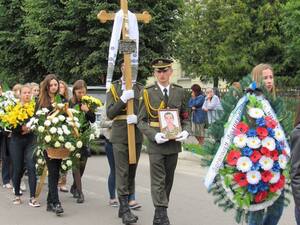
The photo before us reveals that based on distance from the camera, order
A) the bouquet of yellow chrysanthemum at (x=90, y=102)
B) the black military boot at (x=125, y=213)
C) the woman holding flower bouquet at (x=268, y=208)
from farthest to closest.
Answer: the bouquet of yellow chrysanthemum at (x=90, y=102)
the black military boot at (x=125, y=213)
the woman holding flower bouquet at (x=268, y=208)

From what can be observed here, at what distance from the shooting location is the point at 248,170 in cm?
525

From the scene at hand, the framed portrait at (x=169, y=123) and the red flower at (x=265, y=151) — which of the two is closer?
the red flower at (x=265, y=151)

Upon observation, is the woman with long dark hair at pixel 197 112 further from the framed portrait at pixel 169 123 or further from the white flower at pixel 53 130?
the framed portrait at pixel 169 123

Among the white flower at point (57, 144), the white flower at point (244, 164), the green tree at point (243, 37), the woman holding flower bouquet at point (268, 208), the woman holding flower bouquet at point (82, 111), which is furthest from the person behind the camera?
the green tree at point (243, 37)

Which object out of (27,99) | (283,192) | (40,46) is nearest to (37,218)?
(27,99)

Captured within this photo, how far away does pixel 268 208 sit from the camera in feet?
18.4

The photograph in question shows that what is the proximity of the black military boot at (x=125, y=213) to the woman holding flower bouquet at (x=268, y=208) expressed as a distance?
200 centimetres

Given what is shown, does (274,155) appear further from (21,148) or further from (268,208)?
(21,148)

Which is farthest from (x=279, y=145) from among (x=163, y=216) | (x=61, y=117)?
(x=61, y=117)

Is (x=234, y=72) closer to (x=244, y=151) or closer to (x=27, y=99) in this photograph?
(x=27, y=99)

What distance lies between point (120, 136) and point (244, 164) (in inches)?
101

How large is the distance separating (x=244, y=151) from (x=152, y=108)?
1.80m

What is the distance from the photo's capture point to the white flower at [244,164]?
5.24m

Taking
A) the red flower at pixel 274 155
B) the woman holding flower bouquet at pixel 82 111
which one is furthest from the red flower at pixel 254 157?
the woman holding flower bouquet at pixel 82 111
